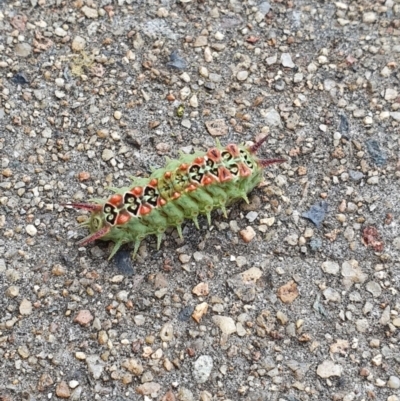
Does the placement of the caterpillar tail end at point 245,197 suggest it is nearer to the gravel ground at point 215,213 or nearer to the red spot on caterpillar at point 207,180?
the gravel ground at point 215,213

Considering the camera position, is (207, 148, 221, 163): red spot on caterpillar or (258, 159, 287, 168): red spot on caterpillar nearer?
(207, 148, 221, 163): red spot on caterpillar

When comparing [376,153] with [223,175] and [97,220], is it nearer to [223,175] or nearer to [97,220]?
[223,175]

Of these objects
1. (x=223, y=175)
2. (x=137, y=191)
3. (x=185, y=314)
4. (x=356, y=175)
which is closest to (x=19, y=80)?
(x=137, y=191)

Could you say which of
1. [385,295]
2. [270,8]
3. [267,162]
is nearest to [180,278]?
[267,162]

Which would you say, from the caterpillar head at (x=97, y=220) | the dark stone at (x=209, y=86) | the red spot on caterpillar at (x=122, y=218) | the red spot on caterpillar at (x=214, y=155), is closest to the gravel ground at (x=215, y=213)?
the dark stone at (x=209, y=86)

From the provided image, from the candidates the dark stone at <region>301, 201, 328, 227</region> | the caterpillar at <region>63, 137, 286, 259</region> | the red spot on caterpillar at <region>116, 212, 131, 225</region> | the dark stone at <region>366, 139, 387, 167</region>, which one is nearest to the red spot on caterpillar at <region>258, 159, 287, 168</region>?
the caterpillar at <region>63, 137, 286, 259</region>

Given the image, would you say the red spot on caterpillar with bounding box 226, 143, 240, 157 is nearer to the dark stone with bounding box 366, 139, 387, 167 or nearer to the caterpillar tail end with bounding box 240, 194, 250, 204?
the caterpillar tail end with bounding box 240, 194, 250, 204

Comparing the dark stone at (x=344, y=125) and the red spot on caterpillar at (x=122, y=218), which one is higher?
the dark stone at (x=344, y=125)

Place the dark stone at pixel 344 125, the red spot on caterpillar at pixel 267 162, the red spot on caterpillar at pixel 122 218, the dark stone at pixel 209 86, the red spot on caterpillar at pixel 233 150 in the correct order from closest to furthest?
1. the red spot on caterpillar at pixel 122 218
2. the red spot on caterpillar at pixel 233 150
3. the red spot on caterpillar at pixel 267 162
4. the dark stone at pixel 344 125
5. the dark stone at pixel 209 86

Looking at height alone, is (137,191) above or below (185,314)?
above
